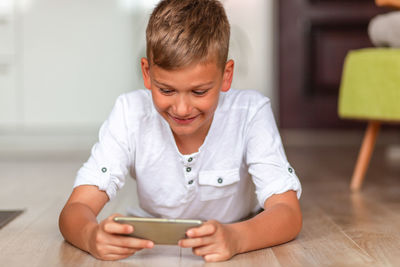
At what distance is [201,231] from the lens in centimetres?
85

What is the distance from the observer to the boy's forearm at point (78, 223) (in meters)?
0.96

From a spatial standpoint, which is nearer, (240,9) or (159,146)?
(159,146)

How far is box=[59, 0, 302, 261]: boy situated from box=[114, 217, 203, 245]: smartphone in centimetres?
1

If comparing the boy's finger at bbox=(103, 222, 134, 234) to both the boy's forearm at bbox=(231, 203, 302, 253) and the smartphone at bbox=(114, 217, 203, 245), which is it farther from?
the boy's forearm at bbox=(231, 203, 302, 253)

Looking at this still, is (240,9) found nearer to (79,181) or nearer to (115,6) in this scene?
(115,6)

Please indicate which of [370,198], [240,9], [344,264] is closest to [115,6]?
[240,9]

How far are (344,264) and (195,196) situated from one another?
1.09ft

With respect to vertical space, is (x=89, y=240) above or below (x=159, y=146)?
below

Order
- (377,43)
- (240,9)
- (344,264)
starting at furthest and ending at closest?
(240,9) < (377,43) < (344,264)

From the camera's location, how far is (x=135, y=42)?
10.00 feet

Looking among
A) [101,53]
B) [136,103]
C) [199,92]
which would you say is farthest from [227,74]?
[101,53]

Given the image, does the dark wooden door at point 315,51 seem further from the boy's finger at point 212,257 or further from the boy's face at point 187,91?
the boy's finger at point 212,257

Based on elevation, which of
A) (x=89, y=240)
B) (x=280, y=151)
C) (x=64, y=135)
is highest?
(x=280, y=151)

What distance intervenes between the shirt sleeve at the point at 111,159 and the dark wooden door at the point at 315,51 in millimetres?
2154
